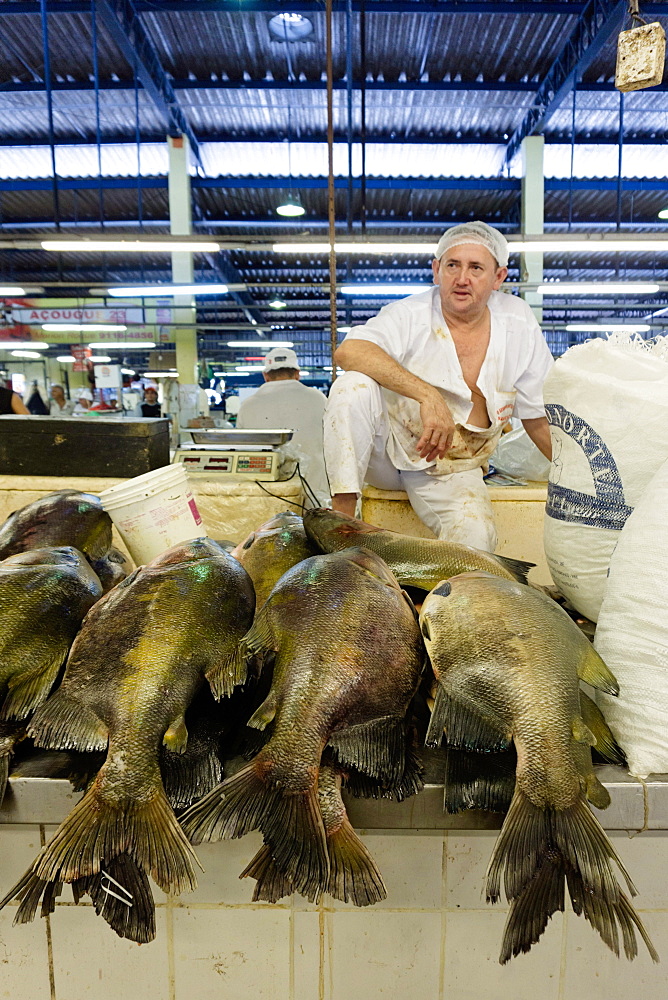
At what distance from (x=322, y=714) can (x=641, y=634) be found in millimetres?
674

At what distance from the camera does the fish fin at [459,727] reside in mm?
1136

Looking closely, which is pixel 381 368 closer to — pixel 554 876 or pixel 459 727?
pixel 459 727

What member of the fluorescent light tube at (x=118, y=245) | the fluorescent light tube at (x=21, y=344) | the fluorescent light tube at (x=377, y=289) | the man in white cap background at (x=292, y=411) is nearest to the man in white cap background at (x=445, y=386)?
the man in white cap background at (x=292, y=411)

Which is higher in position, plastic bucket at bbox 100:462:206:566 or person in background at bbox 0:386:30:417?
person in background at bbox 0:386:30:417

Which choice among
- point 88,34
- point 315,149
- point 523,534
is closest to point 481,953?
point 523,534

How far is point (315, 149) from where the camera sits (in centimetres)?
1187

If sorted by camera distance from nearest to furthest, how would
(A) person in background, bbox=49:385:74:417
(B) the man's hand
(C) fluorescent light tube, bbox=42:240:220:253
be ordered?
1. (B) the man's hand
2. (C) fluorescent light tube, bbox=42:240:220:253
3. (A) person in background, bbox=49:385:74:417

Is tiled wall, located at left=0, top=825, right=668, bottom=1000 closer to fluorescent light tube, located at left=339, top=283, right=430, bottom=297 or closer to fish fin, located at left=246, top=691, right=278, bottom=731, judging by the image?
fish fin, located at left=246, top=691, right=278, bottom=731

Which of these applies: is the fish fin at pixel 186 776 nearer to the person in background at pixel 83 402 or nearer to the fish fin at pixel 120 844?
the fish fin at pixel 120 844

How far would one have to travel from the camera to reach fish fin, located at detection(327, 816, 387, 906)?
0.95 meters

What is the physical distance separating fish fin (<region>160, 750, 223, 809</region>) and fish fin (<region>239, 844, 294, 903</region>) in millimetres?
187

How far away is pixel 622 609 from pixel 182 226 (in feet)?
42.2

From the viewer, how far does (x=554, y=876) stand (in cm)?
98

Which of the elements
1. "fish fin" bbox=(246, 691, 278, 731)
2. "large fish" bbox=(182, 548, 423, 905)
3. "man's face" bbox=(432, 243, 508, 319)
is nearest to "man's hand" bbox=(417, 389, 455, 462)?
"man's face" bbox=(432, 243, 508, 319)
